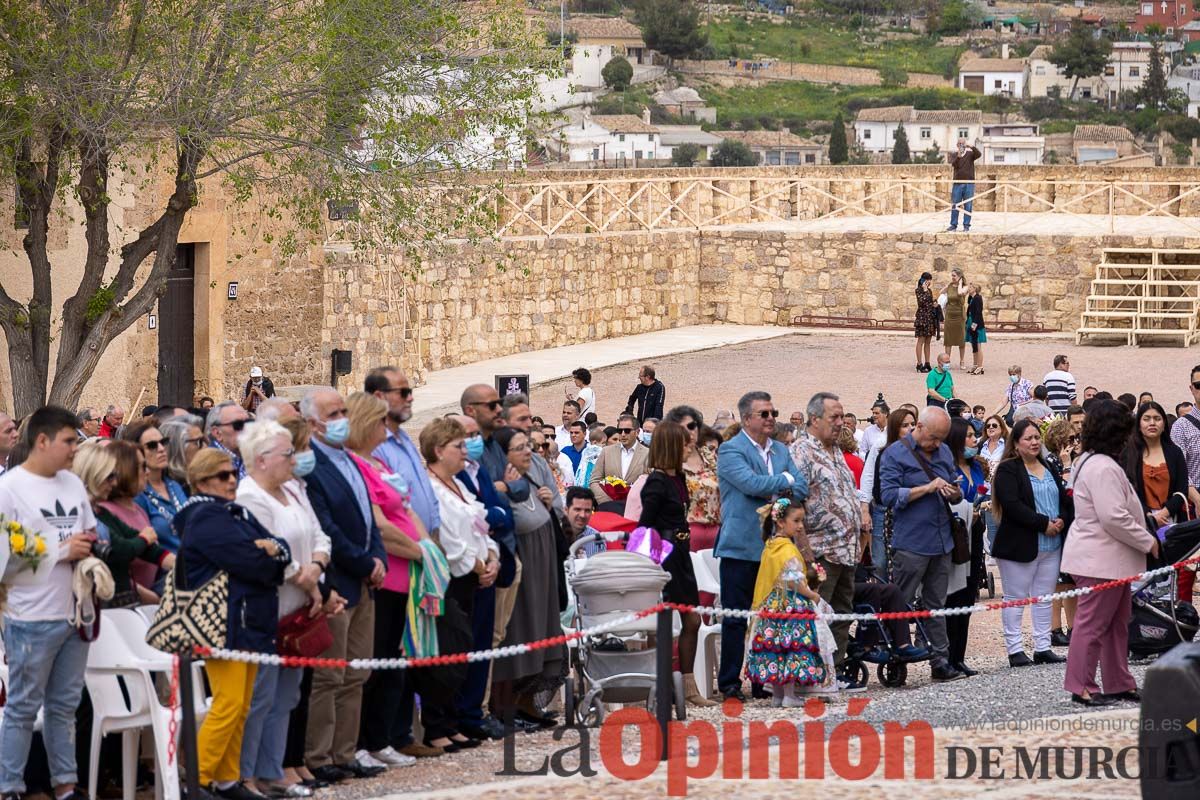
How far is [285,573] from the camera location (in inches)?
277

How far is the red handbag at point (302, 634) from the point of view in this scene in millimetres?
7223

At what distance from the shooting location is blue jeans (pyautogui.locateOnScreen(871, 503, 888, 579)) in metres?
10.7

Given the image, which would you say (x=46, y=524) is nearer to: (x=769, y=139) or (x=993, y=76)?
(x=769, y=139)

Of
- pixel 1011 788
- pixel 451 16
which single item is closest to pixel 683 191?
pixel 451 16

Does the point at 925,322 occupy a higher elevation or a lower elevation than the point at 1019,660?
higher

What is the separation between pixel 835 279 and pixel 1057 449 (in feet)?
57.8

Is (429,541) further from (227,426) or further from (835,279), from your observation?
(835,279)

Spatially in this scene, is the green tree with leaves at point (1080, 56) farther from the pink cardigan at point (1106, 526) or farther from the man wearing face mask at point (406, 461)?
the man wearing face mask at point (406, 461)

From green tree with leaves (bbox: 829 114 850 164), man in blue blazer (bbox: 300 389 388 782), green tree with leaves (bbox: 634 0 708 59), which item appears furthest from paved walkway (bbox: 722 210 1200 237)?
green tree with leaves (bbox: 634 0 708 59)

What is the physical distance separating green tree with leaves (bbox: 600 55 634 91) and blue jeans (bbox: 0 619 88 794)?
289 ft

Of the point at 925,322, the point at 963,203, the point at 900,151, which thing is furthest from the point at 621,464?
the point at 900,151

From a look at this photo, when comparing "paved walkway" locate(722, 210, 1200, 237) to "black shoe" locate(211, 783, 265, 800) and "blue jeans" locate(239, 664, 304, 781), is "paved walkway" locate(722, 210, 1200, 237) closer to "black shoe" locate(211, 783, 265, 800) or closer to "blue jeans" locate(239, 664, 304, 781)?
"blue jeans" locate(239, 664, 304, 781)

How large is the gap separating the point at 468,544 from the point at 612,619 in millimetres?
1122

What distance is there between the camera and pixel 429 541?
796cm
